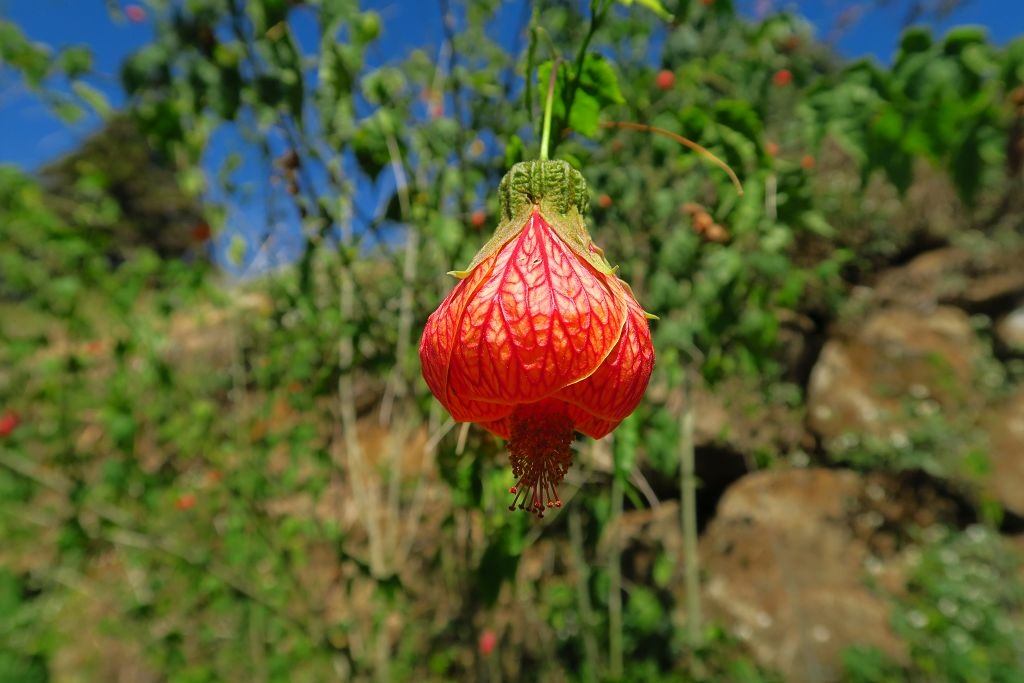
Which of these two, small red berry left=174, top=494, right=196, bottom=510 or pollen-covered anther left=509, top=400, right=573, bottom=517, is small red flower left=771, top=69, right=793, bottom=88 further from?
small red berry left=174, top=494, right=196, bottom=510

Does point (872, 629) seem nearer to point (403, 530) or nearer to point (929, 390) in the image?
point (929, 390)

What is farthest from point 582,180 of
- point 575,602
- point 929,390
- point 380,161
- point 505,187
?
point 929,390

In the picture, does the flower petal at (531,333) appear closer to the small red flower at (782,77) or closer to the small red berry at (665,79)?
the small red berry at (665,79)

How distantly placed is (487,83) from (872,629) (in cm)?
294

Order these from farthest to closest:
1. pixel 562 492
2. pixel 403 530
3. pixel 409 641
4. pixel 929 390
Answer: pixel 929 390 → pixel 403 530 → pixel 409 641 → pixel 562 492

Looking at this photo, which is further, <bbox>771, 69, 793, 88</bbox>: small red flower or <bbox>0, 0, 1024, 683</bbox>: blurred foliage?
<bbox>771, 69, 793, 88</bbox>: small red flower

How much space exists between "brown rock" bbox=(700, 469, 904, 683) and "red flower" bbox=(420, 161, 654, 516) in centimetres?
269

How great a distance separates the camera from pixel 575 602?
2.13m

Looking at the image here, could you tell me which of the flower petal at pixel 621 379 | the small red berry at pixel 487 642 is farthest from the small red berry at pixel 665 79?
the small red berry at pixel 487 642

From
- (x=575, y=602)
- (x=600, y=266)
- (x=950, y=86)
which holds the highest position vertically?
(x=950, y=86)

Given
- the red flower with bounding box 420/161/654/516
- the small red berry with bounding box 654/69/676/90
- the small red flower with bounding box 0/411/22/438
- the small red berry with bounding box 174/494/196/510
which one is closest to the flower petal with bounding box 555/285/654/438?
the red flower with bounding box 420/161/654/516

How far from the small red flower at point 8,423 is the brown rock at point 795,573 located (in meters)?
3.08

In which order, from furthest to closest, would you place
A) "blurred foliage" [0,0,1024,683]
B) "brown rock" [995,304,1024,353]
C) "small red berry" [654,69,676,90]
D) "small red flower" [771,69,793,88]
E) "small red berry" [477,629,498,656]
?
"brown rock" [995,304,1024,353] → "small red flower" [771,69,793,88] → "small red berry" [477,629,498,656] → "small red berry" [654,69,676,90] → "blurred foliage" [0,0,1024,683]

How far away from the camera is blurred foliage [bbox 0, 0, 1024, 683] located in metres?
1.04
